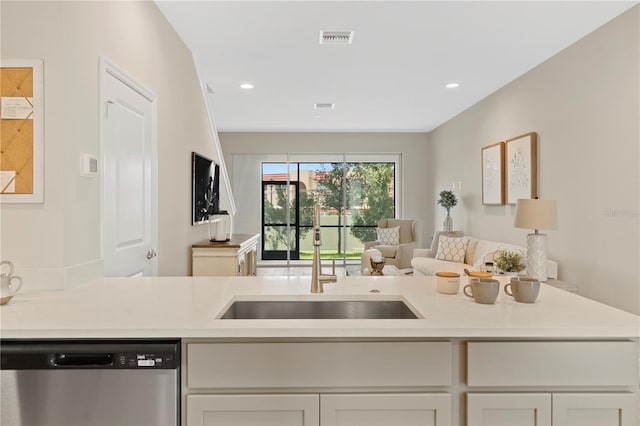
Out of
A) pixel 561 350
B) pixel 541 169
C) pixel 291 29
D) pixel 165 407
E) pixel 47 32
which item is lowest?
pixel 165 407

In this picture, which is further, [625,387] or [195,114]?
[195,114]

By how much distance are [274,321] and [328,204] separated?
6.68 meters

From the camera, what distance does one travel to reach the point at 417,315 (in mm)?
1296

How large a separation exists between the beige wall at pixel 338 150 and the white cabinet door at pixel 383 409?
6.70 metres

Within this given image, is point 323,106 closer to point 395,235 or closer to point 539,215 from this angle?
point 395,235

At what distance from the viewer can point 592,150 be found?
3.25m

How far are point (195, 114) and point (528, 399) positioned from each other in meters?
3.39

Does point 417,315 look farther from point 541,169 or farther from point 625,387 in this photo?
point 541,169

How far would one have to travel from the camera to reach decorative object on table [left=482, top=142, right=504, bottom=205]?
4789mm

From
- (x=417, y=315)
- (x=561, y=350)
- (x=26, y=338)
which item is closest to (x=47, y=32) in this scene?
(x=26, y=338)

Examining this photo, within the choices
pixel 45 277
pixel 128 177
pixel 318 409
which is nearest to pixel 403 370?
pixel 318 409

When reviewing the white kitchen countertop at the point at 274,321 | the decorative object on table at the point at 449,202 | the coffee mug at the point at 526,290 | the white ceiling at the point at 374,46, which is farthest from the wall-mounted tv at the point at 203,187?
the decorative object on table at the point at 449,202

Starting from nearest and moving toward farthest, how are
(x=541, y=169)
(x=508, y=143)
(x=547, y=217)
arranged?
(x=547, y=217), (x=541, y=169), (x=508, y=143)

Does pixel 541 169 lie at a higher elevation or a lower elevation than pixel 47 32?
lower
